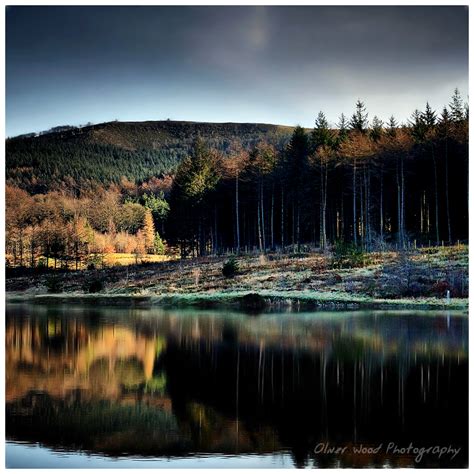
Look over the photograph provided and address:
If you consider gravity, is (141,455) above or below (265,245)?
below

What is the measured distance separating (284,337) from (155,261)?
13500 millimetres

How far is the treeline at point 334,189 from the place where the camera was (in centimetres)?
2388

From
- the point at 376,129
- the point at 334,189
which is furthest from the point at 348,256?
the point at 376,129

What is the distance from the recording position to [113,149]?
3306 centimetres

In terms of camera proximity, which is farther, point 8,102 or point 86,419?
point 8,102

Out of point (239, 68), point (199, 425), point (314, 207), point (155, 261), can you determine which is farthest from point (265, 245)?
point (199, 425)

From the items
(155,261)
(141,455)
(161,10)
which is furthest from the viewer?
(155,261)

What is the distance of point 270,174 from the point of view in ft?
96.5

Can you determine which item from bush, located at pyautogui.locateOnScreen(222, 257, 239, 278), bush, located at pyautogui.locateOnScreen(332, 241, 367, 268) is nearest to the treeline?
bush, located at pyautogui.locateOnScreen(332, 241, 367, 268)

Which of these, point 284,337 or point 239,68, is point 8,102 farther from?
point 284,337

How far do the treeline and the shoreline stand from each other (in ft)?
18.8

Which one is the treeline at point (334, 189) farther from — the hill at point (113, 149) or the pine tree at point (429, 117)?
the hill at point (113, 149)

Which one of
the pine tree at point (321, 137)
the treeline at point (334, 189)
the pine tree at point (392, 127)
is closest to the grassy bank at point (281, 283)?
the treeline at point (334, 189)

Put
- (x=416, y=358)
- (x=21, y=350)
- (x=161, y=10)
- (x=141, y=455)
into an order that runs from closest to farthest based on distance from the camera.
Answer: (x=141, y=455), (x=416, y=358), (x=21, y=350), (x=161, y=10)
